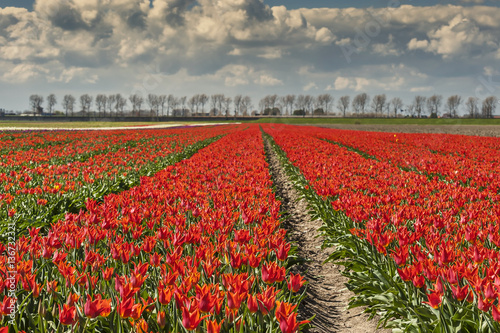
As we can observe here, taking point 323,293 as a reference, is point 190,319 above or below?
above

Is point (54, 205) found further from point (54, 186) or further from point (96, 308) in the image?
point (96, 308)

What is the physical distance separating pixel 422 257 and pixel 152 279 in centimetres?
260

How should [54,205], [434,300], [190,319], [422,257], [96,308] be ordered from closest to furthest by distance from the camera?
[190,319]
[96,308]
[434,300]
[422,257]
[54,205]

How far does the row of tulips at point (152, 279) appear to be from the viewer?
2.35 metres

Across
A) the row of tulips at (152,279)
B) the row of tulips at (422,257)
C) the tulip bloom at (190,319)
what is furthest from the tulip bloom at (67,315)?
the row of tulips at (422,257)

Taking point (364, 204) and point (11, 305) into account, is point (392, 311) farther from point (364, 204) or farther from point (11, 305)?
point (11, 305)

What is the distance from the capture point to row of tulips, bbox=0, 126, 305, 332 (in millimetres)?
2348

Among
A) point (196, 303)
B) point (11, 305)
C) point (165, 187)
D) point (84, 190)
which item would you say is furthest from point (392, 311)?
point (84, 190)

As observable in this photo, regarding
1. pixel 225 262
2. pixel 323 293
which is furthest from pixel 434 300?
pixel 323 293

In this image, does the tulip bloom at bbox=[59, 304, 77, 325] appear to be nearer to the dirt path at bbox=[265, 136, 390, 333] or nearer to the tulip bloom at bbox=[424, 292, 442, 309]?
the dirt path at bbox=[265, 136, 390, 333]

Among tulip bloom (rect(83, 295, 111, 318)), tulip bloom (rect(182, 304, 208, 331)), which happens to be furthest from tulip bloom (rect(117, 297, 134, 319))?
tulip bloom (rect(182, 304, 208, 331))

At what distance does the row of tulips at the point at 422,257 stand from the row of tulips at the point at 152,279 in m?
0.99

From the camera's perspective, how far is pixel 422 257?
3316mm

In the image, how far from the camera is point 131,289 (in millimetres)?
2449
